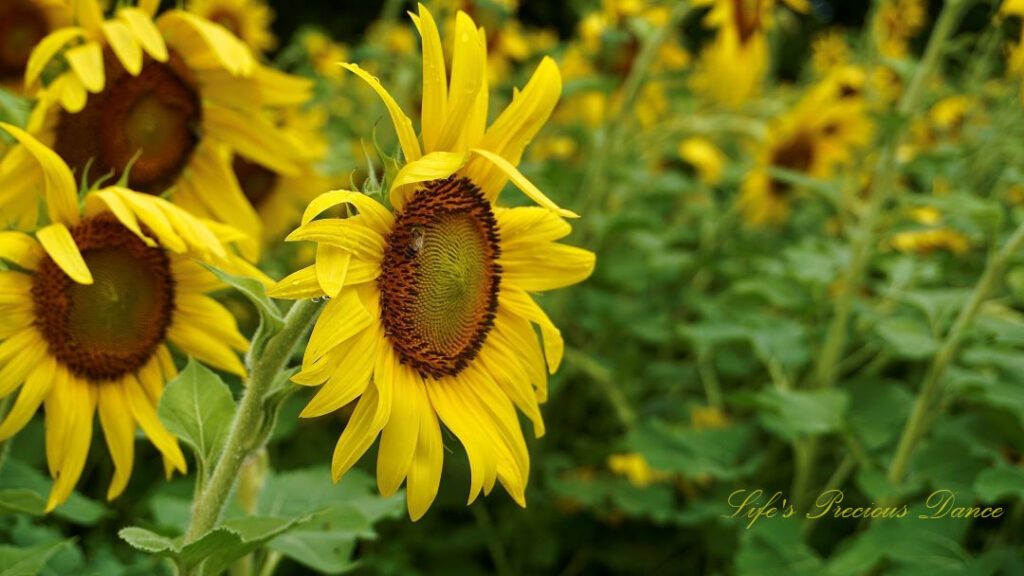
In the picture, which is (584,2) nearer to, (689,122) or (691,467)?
(689,122)

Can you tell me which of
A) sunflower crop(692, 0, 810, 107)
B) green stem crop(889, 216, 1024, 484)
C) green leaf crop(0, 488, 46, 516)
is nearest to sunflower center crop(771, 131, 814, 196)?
sunflower crop(692, 0, 810, 107)

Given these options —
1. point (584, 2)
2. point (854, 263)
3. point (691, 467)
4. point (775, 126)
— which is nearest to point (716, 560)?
point (691, 467)

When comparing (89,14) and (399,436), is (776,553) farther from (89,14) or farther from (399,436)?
(89,14)

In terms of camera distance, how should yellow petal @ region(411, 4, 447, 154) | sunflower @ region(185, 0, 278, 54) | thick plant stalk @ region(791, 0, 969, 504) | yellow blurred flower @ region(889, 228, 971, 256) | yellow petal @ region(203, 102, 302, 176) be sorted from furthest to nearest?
yellow blurred flower @ region(889, 228, 971, 256) → sunflower @ region(185, 0, 278, 54) → thick plant stalk @ region(791, 0, 969, 504) → yellow petal @ region(203, 102, 302, 176) → yellow petal @ region(411, 4, 447, 154)

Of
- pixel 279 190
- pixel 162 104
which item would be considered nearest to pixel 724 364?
pixel 279 190

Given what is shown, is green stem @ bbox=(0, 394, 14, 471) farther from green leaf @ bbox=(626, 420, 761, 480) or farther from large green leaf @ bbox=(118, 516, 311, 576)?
green leaf @ bbox=(626, 420, 761, 480)

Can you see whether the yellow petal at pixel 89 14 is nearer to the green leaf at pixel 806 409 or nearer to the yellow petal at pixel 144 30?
the yellow petal at pixel 144 30
